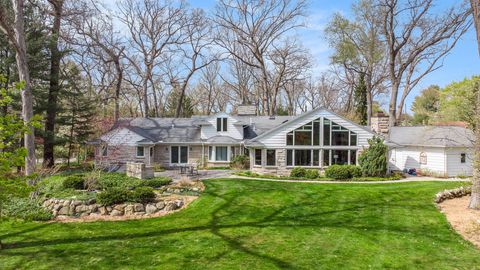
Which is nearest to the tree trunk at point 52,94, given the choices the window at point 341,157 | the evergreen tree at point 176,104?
the window at point 341,157

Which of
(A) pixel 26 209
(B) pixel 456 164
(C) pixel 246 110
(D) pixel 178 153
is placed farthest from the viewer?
(C) pixel 246 110

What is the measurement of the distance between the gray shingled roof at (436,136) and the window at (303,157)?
25.8 feet

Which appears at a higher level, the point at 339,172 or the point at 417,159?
the point at 417,159

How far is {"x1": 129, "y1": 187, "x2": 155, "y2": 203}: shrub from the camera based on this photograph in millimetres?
12648

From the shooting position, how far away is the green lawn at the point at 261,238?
769 cm

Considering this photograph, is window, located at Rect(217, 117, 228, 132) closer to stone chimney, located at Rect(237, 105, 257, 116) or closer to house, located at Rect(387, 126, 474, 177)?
stone chimney, located at Rect(237, 105, 257, 116)

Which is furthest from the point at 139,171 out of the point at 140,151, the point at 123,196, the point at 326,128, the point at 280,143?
the point at 326,128

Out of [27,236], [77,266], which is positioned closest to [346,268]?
[77,266]

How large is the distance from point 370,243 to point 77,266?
25.1 feet

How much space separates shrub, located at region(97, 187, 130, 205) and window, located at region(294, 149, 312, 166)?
1194 centimetres

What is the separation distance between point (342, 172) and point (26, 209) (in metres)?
16.1

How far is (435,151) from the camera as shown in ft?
69.3

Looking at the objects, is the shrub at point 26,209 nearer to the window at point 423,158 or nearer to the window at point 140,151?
the window at point 140,151

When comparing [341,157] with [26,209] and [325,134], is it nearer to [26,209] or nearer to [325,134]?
[325,134]
